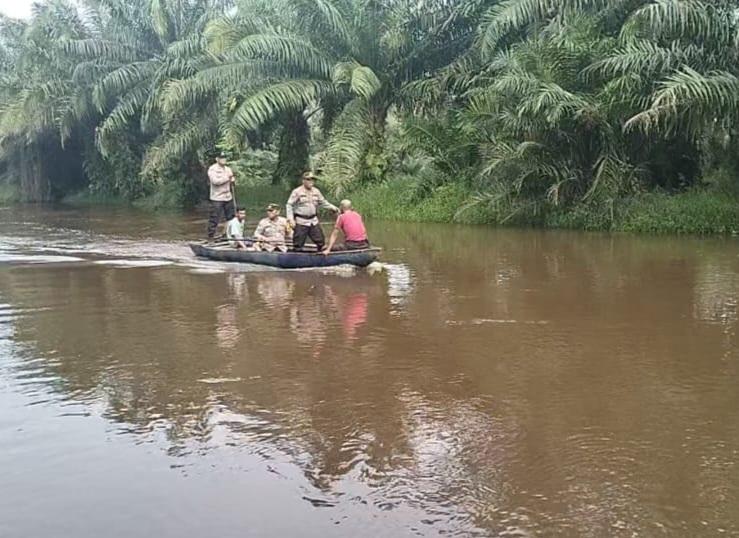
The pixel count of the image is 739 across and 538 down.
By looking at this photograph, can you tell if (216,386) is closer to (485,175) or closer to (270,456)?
(270,456)

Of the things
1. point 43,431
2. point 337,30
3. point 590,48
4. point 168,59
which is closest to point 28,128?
point 168,59

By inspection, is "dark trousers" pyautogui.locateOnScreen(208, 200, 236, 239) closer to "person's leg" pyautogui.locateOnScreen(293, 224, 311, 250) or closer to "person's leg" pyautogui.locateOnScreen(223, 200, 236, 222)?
"person's leg" pyautogui.locateOnScreen(223, 200, 236, 222)

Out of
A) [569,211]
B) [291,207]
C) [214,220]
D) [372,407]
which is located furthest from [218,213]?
[372,407]

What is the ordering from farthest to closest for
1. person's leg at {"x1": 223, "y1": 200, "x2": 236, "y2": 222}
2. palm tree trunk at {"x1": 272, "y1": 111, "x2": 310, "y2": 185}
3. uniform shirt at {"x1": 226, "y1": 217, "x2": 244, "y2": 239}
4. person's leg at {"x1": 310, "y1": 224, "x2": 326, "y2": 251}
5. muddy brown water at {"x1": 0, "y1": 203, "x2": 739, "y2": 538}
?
palm tree trunk at {"x1": 272, "y1": 111, "x2": 310, "y2": 185}, person's leg at {"x1": 223, "y1": 200, "x2": 236, "y2": 222}, uniform shirt at {"x1": 226, "y1": 217, "x2": 244, "y2": 239}, person's leg at {"x1": 310, "y1": 224, "x2": 326, "y2": 251}, muddy brown water at {"x1": 0, "y1": 203, "x2": 739, "y2": 538}

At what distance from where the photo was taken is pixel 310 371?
7.11 metres

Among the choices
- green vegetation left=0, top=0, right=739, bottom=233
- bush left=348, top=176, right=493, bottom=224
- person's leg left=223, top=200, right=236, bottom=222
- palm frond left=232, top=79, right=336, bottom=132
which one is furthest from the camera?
palm frond left=232, top=79, right=336, bottom=132

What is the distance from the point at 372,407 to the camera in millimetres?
6121

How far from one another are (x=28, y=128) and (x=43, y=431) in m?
32.2

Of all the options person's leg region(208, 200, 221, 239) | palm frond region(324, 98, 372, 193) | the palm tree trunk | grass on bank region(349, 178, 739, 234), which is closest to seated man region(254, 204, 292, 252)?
person's leg region(208, 200, 221, 239)

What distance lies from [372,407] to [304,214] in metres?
8.18

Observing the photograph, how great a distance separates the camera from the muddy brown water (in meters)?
4.44

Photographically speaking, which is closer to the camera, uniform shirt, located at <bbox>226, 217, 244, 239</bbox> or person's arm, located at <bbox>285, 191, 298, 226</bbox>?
person's arm, located at <bbox>285, 191, 298, 226</bbox>

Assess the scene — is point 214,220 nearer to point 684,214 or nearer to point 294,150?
point 684,214

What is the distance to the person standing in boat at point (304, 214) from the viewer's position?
13.9 metres
